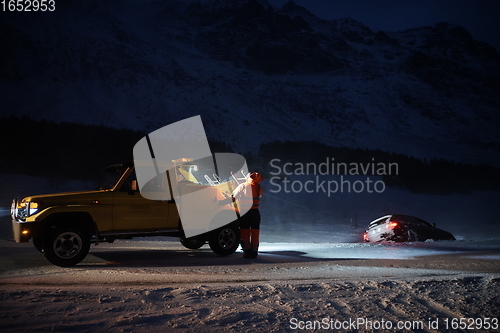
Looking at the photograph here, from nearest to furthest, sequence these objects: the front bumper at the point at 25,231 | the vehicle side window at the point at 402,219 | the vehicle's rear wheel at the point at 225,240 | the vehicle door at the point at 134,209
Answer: the front bumper at the point at 25,231 < the vehicle door at the point at 134,209 < the vehicle's rear wheel at the point at 225,240 < the vehicle side window at the point at 402,219

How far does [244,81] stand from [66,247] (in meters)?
80.6

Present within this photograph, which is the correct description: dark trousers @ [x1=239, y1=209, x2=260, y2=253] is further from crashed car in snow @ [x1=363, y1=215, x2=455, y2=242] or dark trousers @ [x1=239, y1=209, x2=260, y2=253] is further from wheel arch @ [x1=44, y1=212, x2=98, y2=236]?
crashed car in snow @ [x1=363, y1=215, x2=455, y2=242]

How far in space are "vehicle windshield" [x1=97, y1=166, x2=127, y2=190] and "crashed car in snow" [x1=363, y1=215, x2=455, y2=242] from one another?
9497mm

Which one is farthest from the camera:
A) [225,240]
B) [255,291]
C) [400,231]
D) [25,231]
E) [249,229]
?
[400,231]

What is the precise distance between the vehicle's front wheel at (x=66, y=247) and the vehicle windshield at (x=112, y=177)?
128cm

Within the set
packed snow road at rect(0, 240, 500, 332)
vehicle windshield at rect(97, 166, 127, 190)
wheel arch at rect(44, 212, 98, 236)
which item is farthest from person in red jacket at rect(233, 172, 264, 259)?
wheel arch at rect(44, 212, 98, 236)

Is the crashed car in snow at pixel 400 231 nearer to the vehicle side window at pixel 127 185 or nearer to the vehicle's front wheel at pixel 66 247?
the vehicle side window at pixel 127 185

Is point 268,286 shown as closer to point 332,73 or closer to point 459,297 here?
point 459,297

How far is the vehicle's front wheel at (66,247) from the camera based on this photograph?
8.66 m

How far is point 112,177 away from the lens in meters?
10.0

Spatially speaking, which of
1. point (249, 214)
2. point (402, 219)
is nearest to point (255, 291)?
point (249, 214)

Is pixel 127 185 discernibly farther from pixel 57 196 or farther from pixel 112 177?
pixel 57 196

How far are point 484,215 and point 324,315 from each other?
114ft

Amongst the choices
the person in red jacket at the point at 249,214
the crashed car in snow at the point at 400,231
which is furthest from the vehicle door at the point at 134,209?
the crashed car in snow at the point at 400,231
